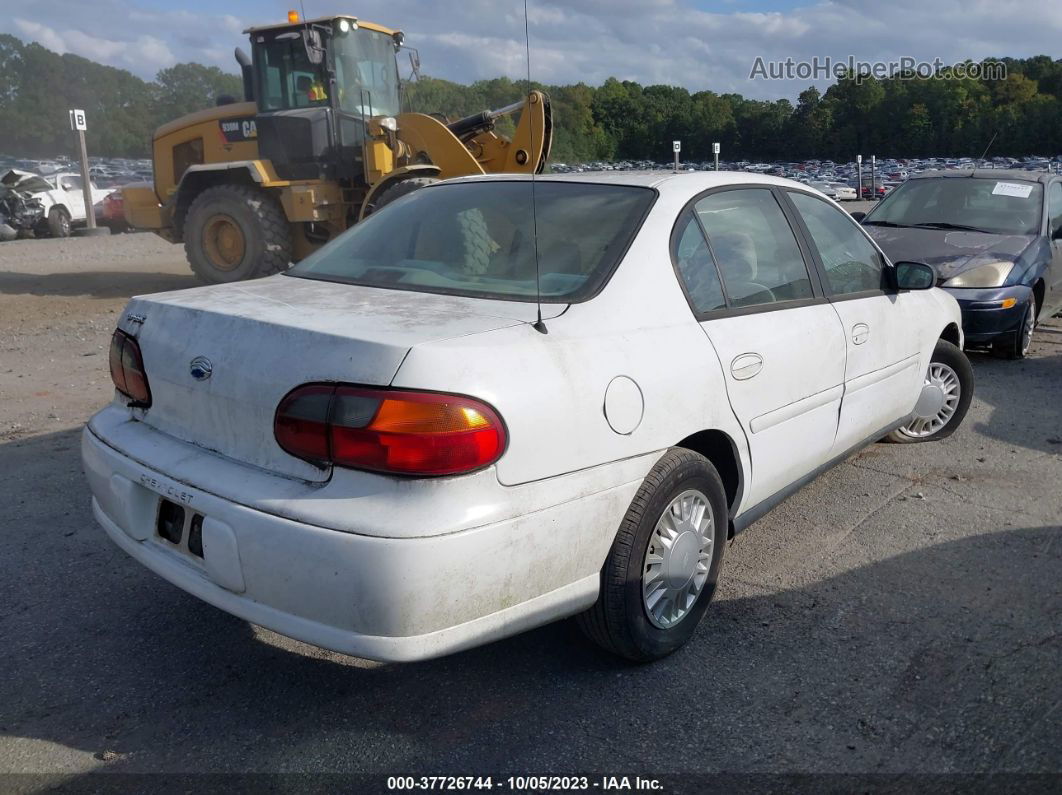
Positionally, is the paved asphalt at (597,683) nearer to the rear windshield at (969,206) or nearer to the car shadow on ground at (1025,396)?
the car shadow on ground at (1025,396)

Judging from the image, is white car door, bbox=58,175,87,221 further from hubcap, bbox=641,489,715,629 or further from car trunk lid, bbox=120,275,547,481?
hubcap, bbox=641,489,715,629

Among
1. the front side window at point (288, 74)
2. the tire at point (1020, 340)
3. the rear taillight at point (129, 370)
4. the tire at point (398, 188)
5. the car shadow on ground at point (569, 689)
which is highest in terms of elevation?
the front side window at point (288, 74)

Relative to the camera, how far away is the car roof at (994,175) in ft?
26.2

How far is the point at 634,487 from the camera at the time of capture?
262 centimetres

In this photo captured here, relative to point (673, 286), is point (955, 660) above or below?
below

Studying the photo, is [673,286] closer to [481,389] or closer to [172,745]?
[481,389]

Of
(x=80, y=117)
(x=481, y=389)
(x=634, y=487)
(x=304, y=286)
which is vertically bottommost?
(x=634, y=487)

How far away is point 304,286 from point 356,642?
1368mm

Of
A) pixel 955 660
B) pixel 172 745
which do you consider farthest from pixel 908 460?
pixel 172 745

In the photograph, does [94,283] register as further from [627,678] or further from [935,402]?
[627,678]

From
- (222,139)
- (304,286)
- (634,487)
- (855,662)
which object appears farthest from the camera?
(222,139)

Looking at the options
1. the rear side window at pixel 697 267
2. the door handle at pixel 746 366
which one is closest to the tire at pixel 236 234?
the rear side window at pixel 697 267

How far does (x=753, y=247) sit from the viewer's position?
3.46 metres

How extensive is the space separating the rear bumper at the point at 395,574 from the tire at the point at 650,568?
Answer: 0.07 m
